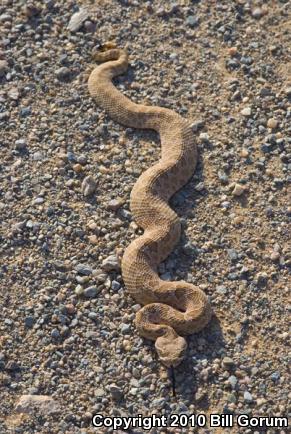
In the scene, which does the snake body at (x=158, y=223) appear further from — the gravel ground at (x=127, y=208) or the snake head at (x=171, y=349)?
the gravel ground at (x=127, y=208)

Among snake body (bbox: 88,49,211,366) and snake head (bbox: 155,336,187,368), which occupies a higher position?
snake body (bbox: 88,49,211,366)

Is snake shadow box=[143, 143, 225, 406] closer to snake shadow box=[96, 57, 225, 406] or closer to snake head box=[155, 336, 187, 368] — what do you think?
snake shadow box=[96, 57, 225, 406]

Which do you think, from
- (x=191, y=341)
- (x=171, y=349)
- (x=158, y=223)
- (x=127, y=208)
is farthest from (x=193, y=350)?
(x=127, y=208)

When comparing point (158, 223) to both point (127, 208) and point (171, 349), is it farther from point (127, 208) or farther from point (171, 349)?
point (171, 349)

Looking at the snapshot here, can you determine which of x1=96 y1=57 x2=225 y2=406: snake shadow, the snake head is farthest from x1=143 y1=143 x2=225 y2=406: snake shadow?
the snake head

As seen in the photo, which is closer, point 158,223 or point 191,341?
point 191,341
